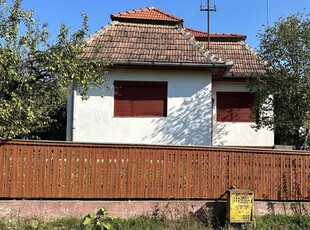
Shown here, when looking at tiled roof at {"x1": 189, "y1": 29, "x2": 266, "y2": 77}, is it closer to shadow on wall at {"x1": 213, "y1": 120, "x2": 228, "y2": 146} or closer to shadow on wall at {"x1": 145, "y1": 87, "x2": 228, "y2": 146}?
shadow on wall at {"x1": 213, "y1": 120, "x2": 228, "y2": 146}

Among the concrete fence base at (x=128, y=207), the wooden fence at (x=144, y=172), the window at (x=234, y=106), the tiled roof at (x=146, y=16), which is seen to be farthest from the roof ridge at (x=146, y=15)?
the concrete fence base at (x=128, y=207)

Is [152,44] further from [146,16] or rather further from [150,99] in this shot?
[150,99]

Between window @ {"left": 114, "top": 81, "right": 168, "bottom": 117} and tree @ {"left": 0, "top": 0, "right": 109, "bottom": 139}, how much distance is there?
12.8ft

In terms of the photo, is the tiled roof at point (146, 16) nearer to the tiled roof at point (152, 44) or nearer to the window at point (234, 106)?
the tiled roof at point (152, 44)

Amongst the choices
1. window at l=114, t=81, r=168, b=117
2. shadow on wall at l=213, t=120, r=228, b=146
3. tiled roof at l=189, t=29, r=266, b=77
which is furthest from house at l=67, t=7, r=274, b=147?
tiled roof at l=189, t=29, r=266, b=77

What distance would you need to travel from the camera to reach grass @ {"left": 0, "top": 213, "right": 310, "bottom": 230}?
750 cm

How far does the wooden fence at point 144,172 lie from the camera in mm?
8047

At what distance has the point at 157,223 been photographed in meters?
7.92

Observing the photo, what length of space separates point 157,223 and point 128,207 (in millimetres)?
803

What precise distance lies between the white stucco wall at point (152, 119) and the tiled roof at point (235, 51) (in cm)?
300

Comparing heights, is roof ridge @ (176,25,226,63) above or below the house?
above

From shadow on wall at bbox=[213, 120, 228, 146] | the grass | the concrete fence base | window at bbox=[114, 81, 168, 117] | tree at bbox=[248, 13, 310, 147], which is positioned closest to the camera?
the grass

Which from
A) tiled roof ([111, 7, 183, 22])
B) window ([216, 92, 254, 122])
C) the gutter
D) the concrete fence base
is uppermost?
tiled roof ([111, 7, 183, 22])

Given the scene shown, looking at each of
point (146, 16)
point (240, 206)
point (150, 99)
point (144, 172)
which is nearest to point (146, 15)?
point (146, 16)
